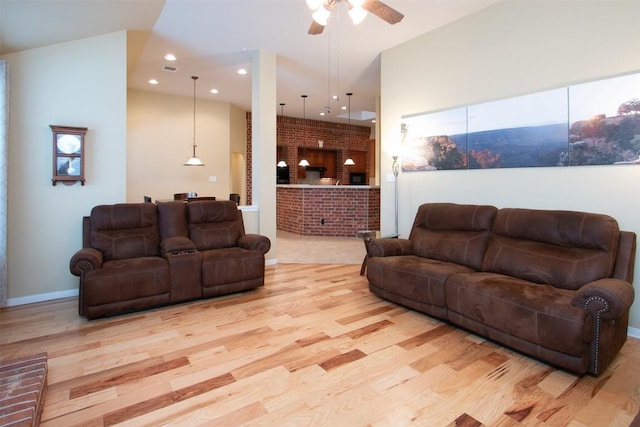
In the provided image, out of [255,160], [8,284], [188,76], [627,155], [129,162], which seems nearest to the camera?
[627,155]

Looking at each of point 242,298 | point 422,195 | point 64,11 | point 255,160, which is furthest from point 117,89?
point 422,195

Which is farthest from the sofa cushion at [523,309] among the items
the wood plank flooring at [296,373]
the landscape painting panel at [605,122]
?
the landscape painting panel at [605,122]

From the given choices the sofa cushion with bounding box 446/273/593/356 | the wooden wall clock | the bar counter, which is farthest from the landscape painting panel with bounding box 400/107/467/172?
the wooden wall clock

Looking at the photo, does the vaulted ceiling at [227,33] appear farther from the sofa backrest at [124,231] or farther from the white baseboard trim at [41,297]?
the white baseboard trim at [41,297]

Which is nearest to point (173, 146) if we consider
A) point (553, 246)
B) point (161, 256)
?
point (161, 256)

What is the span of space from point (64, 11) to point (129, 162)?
4.16m

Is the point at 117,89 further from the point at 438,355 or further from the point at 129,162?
the point at 438,355

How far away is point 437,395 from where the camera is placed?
191 cm

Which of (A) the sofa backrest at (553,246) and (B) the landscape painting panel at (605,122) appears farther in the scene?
(B) the landscape painting panel at (605,122)

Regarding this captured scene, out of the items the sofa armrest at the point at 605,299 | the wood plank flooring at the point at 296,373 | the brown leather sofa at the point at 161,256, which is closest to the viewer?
the wood plank flooring at the point at 296,373

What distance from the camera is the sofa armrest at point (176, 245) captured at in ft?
11.2

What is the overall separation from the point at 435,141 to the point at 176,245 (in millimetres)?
3215

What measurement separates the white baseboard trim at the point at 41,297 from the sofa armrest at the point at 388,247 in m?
3.26

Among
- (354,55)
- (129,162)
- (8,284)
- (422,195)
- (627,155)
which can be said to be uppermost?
(354,55)
